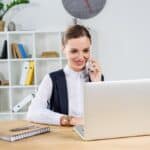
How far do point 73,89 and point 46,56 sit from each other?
2.13 metres

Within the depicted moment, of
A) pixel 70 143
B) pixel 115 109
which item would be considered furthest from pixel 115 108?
pixel 70 143

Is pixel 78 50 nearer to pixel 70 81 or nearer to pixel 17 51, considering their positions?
pixel 70 81

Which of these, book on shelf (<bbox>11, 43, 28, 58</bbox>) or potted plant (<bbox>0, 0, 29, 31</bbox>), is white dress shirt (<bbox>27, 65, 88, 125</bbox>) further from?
potted plant (<bbox>0, 0, 29, 31</bbox>)

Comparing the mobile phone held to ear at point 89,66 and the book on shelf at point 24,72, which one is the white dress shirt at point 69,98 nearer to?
the mobile phone held to ear at point 89,66

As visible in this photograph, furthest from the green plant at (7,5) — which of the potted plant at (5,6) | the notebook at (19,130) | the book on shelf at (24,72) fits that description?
the notebook at (19,130)

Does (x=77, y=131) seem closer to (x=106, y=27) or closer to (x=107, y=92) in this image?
(x=107, y=92)

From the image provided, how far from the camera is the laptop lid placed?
158cm

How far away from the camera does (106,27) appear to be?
4.33m

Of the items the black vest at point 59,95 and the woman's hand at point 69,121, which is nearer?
the woman's hand at point 69,121

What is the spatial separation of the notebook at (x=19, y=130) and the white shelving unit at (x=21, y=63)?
2.28 metres

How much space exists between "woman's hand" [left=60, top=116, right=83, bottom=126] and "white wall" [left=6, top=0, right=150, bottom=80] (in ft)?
8.22

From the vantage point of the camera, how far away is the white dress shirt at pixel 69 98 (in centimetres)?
202

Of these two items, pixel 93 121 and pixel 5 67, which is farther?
pixel 5 67

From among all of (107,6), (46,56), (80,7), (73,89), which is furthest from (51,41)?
(73,89)
